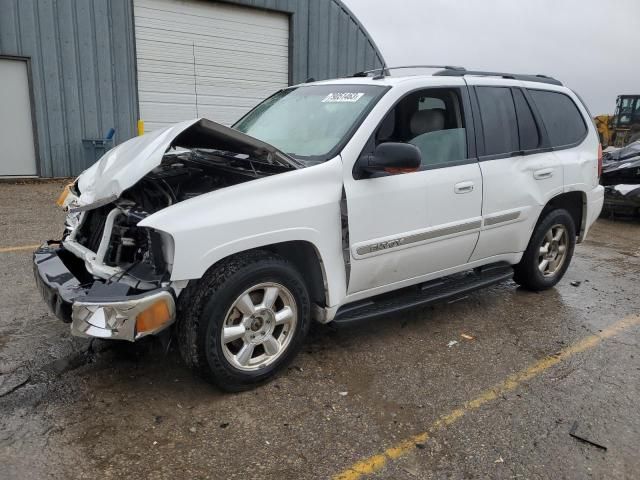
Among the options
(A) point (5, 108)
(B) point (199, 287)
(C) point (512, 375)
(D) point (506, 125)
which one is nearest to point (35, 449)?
(B) point (199, 287)

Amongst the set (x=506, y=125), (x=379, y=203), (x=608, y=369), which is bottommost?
(x=608, y=369)

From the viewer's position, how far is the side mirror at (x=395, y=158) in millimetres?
3168

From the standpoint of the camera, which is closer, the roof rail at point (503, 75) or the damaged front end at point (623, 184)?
the roof rail at point (503, 75)

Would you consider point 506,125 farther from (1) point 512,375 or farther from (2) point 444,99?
(1) point 512,375

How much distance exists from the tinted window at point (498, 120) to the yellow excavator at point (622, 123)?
21.1m

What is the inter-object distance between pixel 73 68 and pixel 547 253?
10117 millimetres

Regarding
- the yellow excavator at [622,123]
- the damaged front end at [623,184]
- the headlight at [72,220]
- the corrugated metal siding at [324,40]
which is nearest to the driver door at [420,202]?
the headlight at [72,220]

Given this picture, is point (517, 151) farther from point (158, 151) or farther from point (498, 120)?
point (158, 151)

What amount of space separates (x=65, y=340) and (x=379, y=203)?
7.57 ft

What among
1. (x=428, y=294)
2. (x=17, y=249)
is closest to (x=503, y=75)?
(x=428, y=294)

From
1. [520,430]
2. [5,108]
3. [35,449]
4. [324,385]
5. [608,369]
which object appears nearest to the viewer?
[35,449]

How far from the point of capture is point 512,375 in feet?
11.1

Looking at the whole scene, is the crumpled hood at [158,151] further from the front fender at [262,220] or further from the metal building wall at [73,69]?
the metal building wall at [73,69]

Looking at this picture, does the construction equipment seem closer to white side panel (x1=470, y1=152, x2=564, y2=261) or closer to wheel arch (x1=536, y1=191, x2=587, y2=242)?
wheel arch (x1=536, y1=191, x2=587, y2=242)
